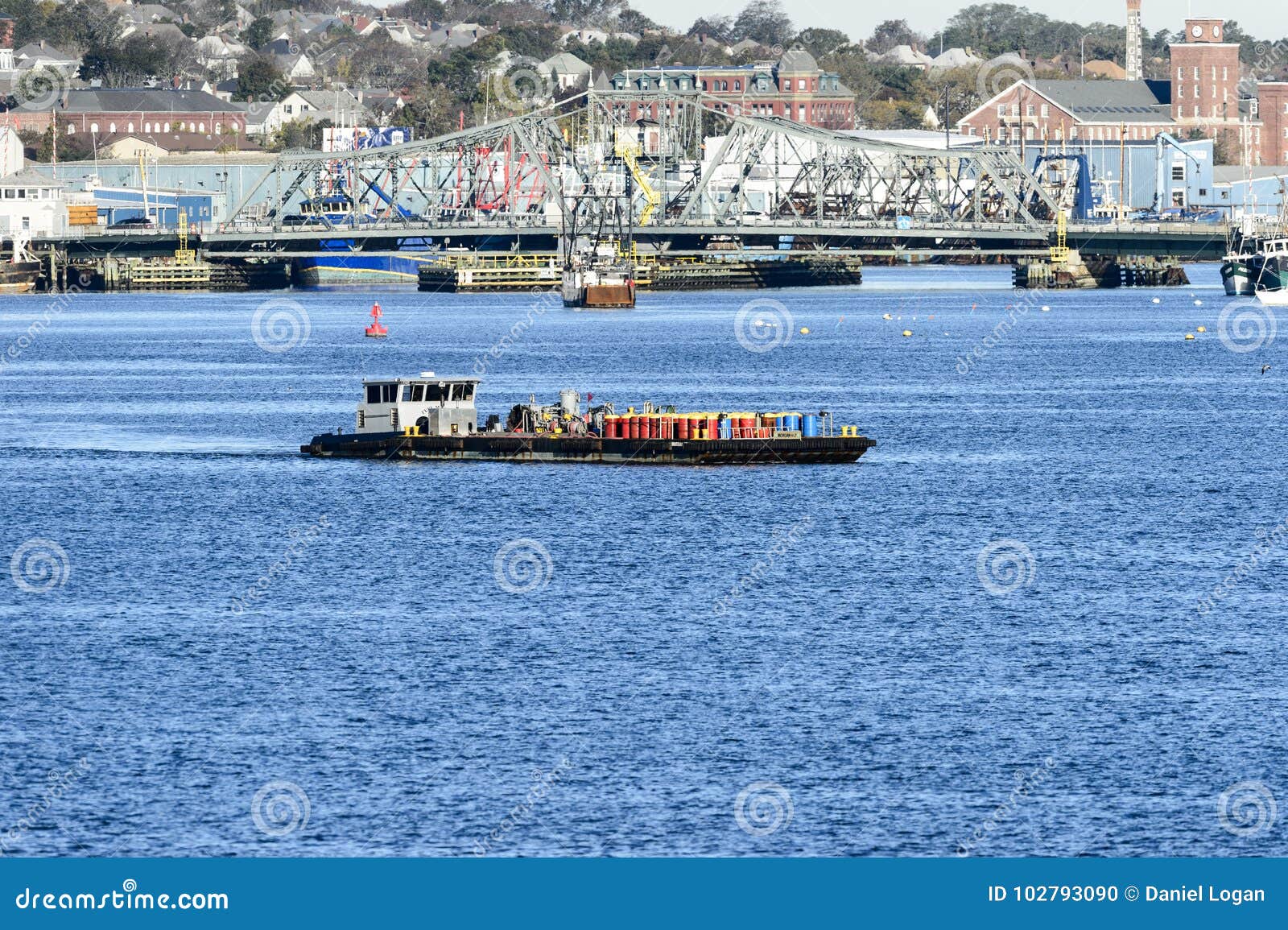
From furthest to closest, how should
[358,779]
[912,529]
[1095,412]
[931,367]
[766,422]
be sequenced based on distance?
[931,367]
[1095,412]
[766,422]
[912,529]
[358,779]

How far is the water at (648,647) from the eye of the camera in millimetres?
37125

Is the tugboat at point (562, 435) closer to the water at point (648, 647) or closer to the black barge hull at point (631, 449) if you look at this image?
the black barge hull at point (631, 449)

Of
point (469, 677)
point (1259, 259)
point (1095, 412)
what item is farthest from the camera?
point (1259, 259)

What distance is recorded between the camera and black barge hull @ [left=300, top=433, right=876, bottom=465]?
81.9 meters

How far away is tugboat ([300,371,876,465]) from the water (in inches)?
52.9

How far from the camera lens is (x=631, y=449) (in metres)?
81.9

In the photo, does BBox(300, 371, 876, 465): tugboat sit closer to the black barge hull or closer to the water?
the black barge hull

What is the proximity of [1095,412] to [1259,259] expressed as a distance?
9529 centimetres

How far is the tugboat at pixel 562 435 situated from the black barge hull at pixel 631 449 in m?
0.03

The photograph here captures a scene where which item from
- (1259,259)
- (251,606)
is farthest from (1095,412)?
(1259,259)

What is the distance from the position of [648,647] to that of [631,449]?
106 feet

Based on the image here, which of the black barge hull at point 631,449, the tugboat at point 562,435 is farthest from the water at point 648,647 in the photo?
the tugboat at point 562,435

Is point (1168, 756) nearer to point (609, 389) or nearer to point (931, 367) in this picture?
point (609, 389)

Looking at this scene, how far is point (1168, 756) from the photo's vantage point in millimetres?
40156
